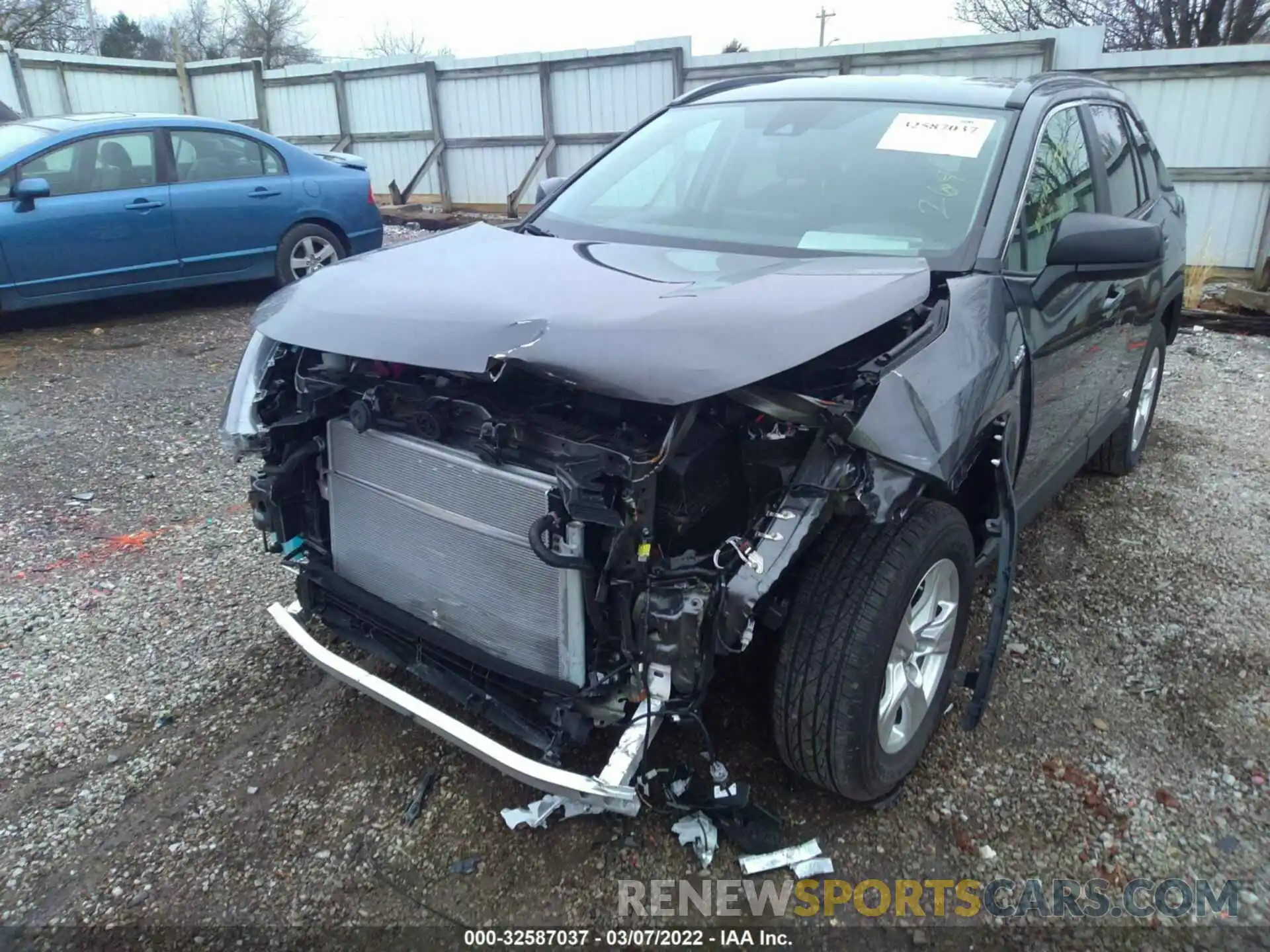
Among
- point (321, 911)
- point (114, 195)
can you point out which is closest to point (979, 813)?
point (321, 911)

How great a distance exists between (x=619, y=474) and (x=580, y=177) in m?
2.14

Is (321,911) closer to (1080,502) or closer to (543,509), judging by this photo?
(543,509)

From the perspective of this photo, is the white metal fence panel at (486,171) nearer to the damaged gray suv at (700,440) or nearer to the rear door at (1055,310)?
the rear door at (1055,310)

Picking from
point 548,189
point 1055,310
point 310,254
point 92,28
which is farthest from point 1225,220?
point 92,28

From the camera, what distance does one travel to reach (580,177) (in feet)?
12.4

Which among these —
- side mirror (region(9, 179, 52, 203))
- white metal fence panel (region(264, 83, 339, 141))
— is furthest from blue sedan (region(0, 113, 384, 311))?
white metal fence panel (region(264, 83, 339, 141))

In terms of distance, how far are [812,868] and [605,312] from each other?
58.8 inches

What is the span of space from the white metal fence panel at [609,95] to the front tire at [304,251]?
16.3 feet

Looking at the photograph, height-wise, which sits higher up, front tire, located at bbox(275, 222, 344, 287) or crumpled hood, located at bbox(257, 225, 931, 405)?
crumpled hood, located at bbox(257, 225, 931, 405)

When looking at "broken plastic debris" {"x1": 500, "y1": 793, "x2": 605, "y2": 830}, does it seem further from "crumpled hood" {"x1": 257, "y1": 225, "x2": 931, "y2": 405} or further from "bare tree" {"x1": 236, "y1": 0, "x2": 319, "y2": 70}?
"bare tree" {"x1": 236, "y1": 0, "x2": 319, "y2": 70}

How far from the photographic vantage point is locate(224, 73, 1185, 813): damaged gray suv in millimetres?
Answer: 2070

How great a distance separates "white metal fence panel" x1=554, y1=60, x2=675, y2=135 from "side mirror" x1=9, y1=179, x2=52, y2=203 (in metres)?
7.05

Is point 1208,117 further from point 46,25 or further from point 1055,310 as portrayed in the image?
point 46,25

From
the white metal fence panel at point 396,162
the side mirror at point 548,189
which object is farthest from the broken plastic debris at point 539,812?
the white metal fence panel at point 396,162
